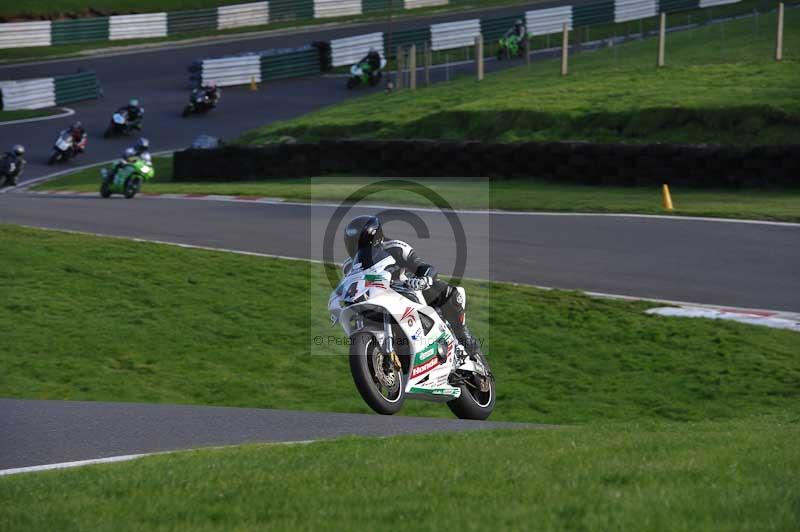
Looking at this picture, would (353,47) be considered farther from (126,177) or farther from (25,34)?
(126,177)

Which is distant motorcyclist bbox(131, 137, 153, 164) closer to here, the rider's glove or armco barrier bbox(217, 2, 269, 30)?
the rider's glove

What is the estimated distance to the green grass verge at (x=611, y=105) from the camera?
25.0 metres

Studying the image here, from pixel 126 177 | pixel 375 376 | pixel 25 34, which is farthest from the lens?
pixel 25 34

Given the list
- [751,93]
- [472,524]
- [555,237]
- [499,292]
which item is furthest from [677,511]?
[751,93]

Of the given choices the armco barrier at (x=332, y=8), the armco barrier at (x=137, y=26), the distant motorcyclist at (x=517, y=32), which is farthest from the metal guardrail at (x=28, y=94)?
the armco barrier at (x=332, y=8)

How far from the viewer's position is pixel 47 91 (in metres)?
39.7

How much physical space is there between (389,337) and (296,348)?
496 centimetres

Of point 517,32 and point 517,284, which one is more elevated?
point 517,32

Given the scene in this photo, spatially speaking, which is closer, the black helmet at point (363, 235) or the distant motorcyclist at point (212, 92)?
the black helmet at point (363, 235)

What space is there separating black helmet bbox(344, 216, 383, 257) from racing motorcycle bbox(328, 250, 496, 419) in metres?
0.07

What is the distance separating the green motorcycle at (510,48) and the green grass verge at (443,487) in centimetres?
3759

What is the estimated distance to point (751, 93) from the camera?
86.1 feet

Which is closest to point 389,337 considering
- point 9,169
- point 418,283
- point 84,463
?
point 418,283

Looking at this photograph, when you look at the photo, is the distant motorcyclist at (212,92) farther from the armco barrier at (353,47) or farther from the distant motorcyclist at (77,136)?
the armco barrier at (353,47)
